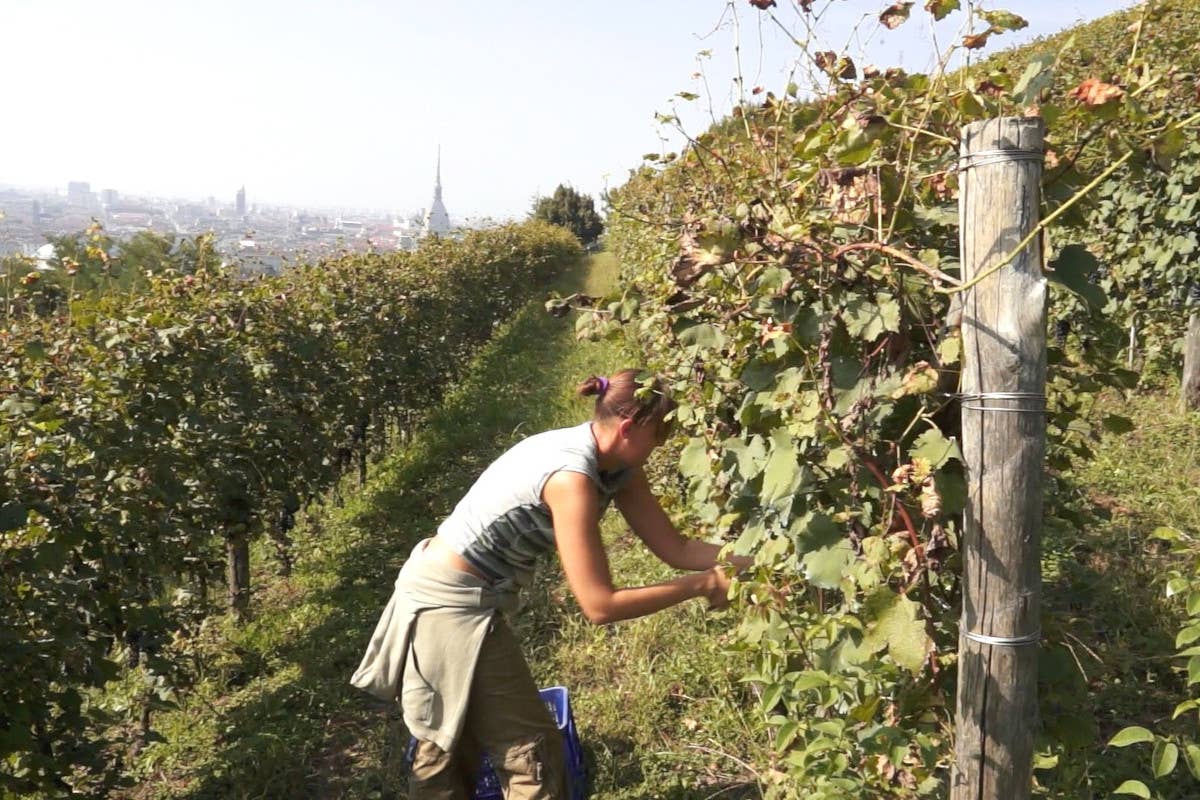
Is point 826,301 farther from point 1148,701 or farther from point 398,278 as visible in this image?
point 398,278

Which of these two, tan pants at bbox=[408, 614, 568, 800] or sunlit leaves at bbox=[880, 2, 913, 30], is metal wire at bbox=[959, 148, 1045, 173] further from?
tan pants at bbox=[408, 614, 568, 800]

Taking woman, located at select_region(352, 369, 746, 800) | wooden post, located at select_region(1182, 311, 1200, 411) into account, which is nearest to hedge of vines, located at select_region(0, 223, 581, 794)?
woman, located at select_region(352, 369, 746, 800)

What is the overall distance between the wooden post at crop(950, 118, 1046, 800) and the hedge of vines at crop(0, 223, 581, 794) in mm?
2243

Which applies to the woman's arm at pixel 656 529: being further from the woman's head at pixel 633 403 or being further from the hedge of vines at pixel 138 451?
the hedge of vines at pixel 138 451

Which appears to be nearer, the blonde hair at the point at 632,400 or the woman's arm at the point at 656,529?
the blonde hair at the point at 632,400

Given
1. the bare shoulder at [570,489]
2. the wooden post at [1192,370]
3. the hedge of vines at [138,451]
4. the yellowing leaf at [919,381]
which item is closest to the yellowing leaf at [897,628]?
the yellowing leaf at [919,381]

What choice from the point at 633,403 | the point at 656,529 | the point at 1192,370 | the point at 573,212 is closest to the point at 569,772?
the point at 656,529

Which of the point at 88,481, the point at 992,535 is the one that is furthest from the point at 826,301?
the point at 88,481

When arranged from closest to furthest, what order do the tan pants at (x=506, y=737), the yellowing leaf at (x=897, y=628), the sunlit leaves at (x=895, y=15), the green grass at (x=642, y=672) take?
1. the yellowing leaf at (x=897, y=628)
2. the sunlit leaves at (x=895, y=15)
3. the tan pants at (x=506, y=737)
4. the green grass at (x=642, y=672)

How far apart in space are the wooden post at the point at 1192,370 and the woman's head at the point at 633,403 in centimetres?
525

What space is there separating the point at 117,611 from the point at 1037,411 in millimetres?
2970

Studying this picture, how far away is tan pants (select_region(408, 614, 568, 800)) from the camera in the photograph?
2.27 meters

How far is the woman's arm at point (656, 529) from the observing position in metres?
2.41

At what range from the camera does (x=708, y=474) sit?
2322mm
